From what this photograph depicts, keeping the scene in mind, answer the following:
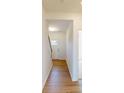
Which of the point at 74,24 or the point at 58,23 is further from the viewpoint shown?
the point at 58,23

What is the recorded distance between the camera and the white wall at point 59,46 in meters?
9.66

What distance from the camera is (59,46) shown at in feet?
32.3

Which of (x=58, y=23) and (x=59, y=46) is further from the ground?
(x=58, y=23)

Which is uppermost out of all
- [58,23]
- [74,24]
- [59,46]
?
[58,23]
